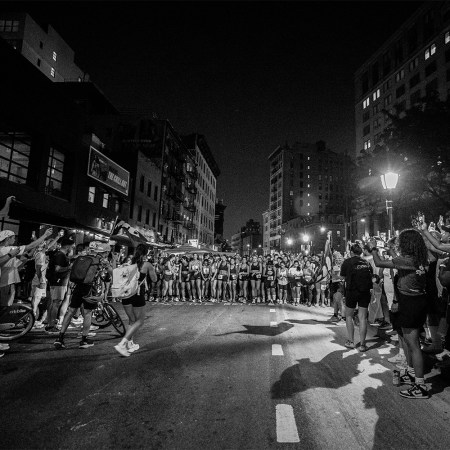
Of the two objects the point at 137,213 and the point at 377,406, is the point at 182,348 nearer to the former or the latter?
the point at 377,406

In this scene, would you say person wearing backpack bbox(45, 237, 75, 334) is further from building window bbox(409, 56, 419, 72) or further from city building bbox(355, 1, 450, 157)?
building window bbox(409, 56, 419, 72)

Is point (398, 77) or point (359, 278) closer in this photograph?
point (359, 278)

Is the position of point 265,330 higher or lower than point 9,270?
lower

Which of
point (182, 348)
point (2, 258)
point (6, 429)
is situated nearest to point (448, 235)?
point (182, 348)

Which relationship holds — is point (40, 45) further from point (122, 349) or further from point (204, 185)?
point (122, 349)

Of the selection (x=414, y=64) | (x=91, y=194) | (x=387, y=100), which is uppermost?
(x=414, y=64)

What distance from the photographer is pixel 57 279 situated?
308 inches

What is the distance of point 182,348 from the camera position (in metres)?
6.51

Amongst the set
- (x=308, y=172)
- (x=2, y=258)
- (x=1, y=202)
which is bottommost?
(x=2, y=258)

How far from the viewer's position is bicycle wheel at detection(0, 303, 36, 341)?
21.4 feet

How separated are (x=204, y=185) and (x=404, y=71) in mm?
42777

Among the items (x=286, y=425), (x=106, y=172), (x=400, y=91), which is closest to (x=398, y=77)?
(x=400, y=91)

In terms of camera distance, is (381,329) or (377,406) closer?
(377,406)

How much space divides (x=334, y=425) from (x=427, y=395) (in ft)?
5.80
